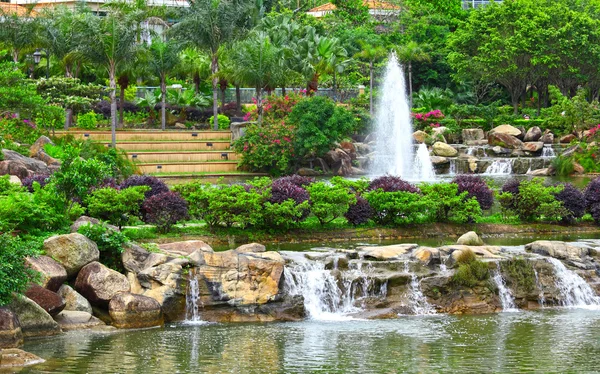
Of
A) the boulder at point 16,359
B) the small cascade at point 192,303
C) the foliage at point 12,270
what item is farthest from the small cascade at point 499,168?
the boulder at point 16,359

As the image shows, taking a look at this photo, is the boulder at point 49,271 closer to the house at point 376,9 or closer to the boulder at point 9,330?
the boulder at point 9,330

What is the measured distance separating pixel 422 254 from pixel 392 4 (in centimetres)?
5577

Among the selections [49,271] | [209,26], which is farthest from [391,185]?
[209,26]

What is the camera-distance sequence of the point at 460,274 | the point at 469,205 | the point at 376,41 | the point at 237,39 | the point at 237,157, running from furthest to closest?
1. the point at 376,41
2. the point at 237,39
3. the point at 237,157
4. the point at 469,205
5. the point at 460,274

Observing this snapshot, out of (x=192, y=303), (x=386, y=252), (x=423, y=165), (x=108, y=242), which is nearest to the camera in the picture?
(x=192, y=303)

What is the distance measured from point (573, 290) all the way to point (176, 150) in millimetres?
27785

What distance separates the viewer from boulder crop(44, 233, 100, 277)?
61.5ft

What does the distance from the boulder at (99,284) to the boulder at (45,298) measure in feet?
3.07

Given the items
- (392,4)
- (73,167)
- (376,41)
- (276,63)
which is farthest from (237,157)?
(392,4)

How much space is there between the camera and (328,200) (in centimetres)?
2675

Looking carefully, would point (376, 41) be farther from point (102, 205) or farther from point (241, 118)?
point (102, 205)

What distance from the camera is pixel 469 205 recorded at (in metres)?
27.9

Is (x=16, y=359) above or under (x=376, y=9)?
under

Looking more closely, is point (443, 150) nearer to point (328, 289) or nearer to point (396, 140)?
point (396, 140)
